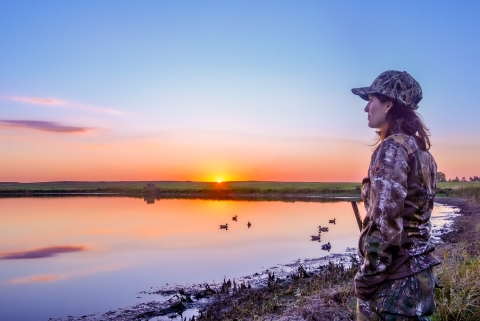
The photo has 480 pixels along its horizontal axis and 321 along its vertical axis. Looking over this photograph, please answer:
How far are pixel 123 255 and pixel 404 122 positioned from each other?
17687 mm

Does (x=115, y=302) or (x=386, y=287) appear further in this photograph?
(x=115, y=302)

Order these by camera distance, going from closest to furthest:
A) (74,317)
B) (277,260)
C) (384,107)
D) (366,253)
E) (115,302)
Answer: (366,253)
(384,107)
(74,317)
(115,302)
(277,260)

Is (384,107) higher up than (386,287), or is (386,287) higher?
(384,107)

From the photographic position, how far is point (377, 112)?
2773 millimetres

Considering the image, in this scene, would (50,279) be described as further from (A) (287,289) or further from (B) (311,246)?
(B) (311,246)

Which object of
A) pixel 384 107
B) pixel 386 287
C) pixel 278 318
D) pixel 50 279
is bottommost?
pixel 50 279

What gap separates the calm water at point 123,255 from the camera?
1219cm

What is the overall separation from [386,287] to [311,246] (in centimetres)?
1858

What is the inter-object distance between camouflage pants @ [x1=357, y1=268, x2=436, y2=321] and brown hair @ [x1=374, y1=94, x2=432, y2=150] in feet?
2.63

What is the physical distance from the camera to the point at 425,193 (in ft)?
8.37

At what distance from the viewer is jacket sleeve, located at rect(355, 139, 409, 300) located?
7.80 ft

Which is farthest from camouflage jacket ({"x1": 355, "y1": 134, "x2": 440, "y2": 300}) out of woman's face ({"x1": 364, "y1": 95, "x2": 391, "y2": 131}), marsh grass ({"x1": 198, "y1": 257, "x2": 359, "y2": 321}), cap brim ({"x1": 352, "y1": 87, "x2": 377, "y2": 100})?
→ marsh grass ({"x1": 198, "y1": 257, "x2": 359, "y2": 321})

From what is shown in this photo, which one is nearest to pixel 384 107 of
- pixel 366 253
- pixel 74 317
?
pixel 366 253

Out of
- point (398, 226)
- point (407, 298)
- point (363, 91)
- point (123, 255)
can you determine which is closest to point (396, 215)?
point (398, 226)
